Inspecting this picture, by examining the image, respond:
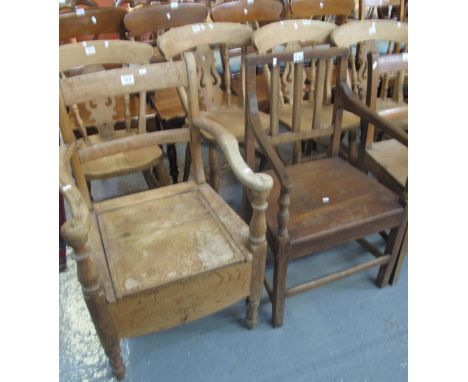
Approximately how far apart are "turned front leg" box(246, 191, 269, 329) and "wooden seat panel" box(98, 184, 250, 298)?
0.04 meters

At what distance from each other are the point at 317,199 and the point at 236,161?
17.0 inches

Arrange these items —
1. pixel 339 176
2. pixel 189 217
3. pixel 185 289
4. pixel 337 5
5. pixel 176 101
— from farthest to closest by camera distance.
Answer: pixel 337 5 → pixel 176 101 → pixel 339 176 → pixel 189 217 → pixel 185 289

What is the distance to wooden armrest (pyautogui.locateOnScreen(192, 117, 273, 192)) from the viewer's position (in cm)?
91

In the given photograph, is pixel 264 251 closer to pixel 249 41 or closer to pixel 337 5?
pixel 249 41

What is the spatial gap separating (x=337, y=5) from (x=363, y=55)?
65 cm

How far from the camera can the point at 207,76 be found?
173 centimetres

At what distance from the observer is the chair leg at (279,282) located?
116 cm

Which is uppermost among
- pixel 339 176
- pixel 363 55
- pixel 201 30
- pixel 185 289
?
pixel 201 30

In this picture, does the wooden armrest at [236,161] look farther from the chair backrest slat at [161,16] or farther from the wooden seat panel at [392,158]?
the chair backrest slat at [161,16]

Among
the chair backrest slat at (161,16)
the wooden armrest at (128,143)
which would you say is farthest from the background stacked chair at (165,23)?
the wooden armrest at (128,143)

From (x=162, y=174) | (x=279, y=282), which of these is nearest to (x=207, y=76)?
(x=162, y=174)

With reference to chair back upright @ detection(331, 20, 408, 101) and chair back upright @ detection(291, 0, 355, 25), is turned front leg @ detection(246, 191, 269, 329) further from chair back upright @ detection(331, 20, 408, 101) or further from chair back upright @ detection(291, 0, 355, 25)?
chair back upright @ detection(291, 0, 355, 25)

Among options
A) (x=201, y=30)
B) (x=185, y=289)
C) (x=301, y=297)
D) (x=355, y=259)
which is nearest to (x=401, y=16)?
(x=201, y=30)

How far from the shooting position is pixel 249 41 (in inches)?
69.4
